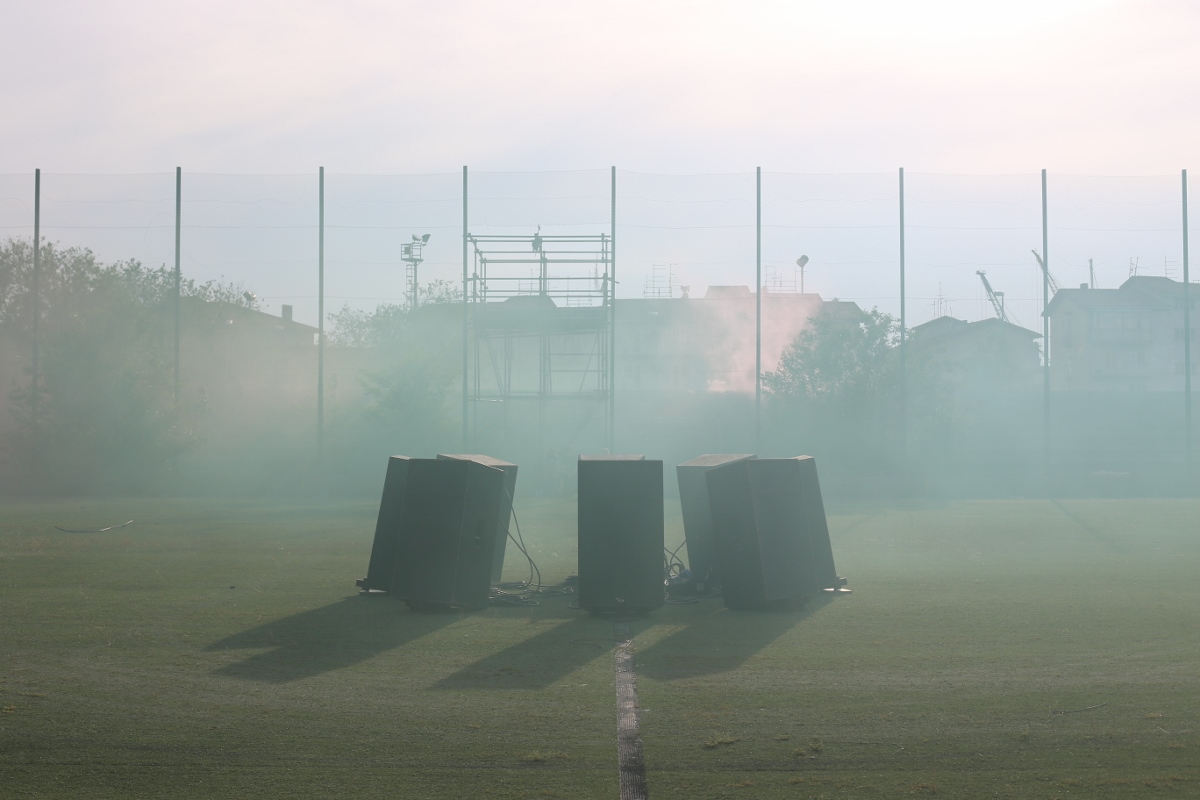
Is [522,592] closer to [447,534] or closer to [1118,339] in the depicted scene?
[447,534]

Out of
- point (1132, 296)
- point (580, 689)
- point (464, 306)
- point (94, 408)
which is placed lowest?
point (580, 689)

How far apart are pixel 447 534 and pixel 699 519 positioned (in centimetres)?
304

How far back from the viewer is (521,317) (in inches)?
1152

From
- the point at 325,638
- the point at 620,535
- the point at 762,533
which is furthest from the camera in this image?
the point at 762,533

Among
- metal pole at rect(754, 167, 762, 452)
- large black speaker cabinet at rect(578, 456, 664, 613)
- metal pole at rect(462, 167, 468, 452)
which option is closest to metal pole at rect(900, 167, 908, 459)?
metal pole at rect(754, 167, 762, 452)

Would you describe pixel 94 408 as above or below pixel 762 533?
above

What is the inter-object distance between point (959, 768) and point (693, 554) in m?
6.40

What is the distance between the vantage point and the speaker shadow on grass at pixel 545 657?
7004mm

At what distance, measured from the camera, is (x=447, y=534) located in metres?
9.77

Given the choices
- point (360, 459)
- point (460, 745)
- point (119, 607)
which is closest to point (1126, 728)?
point (460, 745)

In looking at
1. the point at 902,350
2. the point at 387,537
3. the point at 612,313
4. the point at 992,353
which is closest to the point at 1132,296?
the point at 992,353

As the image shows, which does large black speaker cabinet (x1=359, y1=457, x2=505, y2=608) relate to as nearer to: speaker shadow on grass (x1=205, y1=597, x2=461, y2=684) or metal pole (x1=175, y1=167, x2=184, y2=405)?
speaker shadow on grass (x1=205, y1=597, x2=461, y2=684)

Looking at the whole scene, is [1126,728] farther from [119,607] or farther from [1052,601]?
[119,607]

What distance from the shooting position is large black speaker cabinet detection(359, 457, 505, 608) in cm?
971
